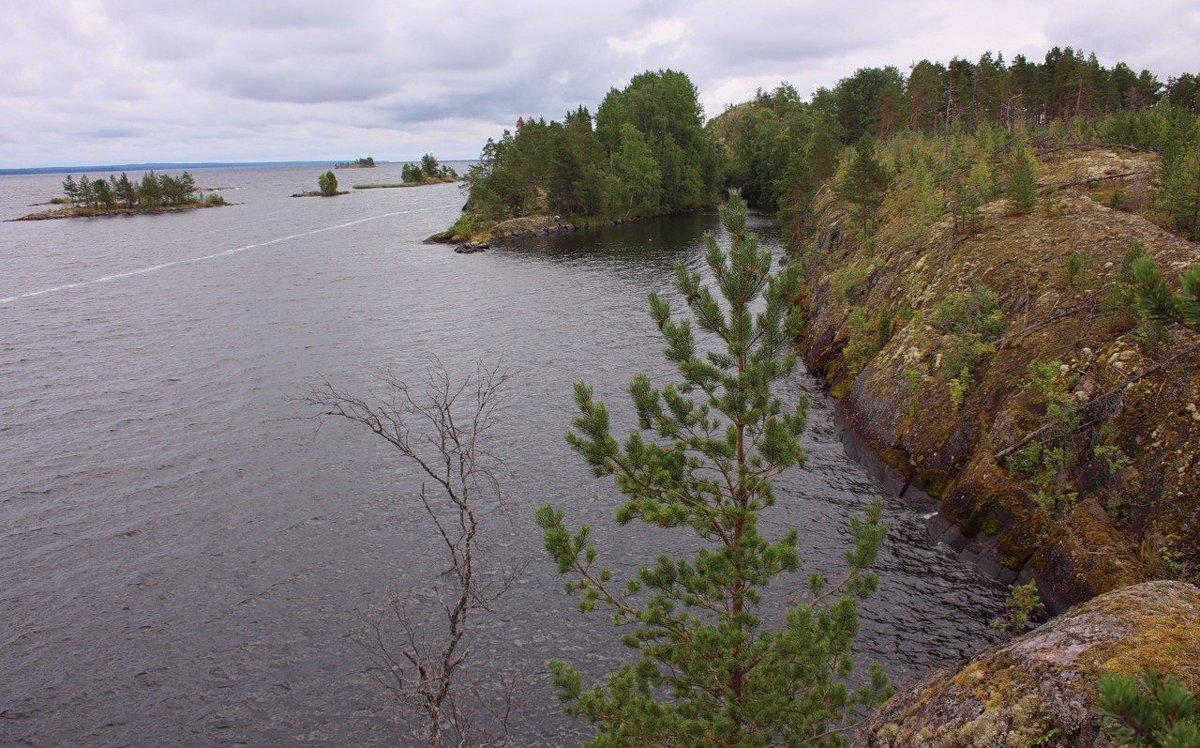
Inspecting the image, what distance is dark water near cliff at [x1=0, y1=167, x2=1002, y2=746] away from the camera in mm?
16594

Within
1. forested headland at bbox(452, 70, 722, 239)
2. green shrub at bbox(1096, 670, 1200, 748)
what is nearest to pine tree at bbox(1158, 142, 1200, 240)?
green shrub at bbox(1096, 670, 1200, 748)

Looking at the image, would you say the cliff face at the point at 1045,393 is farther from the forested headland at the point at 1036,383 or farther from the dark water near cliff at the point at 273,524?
the dark water near cliff at the point at 273,524

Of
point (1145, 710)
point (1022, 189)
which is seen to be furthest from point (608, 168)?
point (1145, 710)

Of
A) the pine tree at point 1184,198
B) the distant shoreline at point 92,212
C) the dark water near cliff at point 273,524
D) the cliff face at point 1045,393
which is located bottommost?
the dark water near cliff at point 273,524

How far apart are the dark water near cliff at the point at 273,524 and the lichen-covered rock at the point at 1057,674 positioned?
6657 mm

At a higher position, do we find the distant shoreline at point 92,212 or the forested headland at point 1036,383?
the distant shoreline at point 92,212

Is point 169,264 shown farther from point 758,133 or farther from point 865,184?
point 758,133

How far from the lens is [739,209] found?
1080 cm

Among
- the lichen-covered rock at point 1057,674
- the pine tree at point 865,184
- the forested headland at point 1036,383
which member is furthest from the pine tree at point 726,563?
the pine tree at point 865,184

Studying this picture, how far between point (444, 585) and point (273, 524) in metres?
7.57

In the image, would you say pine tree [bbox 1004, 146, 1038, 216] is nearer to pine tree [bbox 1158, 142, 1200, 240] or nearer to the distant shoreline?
pine tree [bbox 1158, 142, 1200, 240]

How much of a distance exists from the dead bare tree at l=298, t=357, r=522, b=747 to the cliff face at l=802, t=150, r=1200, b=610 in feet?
37.6

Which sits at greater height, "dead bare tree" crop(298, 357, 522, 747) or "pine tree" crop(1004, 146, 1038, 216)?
"pine tree" crop(1004, 146, 1038, 216)

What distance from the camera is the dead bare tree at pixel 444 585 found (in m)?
10.2
